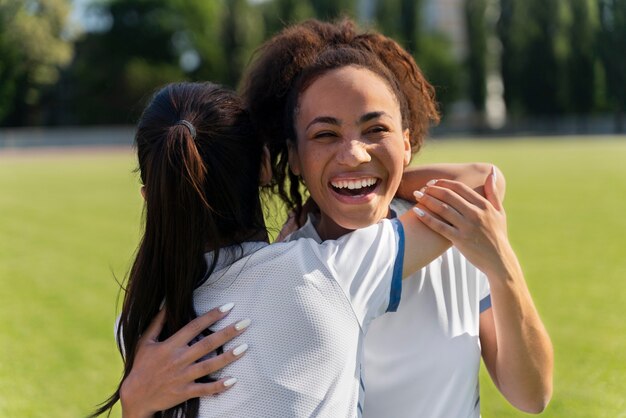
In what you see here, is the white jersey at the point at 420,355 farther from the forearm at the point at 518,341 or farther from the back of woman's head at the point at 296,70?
the back of woman's head at the point at 296,70

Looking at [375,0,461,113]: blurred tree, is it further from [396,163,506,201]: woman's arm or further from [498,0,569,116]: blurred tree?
[396,163,506,201]: woman's arm

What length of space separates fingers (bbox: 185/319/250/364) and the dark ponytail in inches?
3.2

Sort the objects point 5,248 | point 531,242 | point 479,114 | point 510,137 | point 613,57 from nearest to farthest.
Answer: point 613,57 < point 531,242 < point 5,248 < point 510,137 < point 479,114

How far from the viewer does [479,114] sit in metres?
36.9

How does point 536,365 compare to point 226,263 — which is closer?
point 226,263

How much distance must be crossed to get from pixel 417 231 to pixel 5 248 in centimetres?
828

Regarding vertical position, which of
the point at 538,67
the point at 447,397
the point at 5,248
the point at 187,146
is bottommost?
the point at 5,248

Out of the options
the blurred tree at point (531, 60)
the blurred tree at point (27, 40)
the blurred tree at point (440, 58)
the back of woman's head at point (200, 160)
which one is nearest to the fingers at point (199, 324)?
the back of woman's head at point (200, 160)


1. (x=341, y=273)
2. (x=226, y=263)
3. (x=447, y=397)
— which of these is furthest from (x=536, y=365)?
(x=226, y=263)

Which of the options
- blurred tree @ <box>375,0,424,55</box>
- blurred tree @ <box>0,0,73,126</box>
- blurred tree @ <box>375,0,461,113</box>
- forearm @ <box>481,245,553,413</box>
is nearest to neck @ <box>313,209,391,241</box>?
forearm @ <box>481,245,553,413</box>

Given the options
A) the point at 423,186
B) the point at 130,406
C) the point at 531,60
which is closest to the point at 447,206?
the point at 423,186

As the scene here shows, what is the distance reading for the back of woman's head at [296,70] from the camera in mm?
1821

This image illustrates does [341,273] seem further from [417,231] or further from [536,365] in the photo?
[536,365]

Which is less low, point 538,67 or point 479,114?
point 538,67
